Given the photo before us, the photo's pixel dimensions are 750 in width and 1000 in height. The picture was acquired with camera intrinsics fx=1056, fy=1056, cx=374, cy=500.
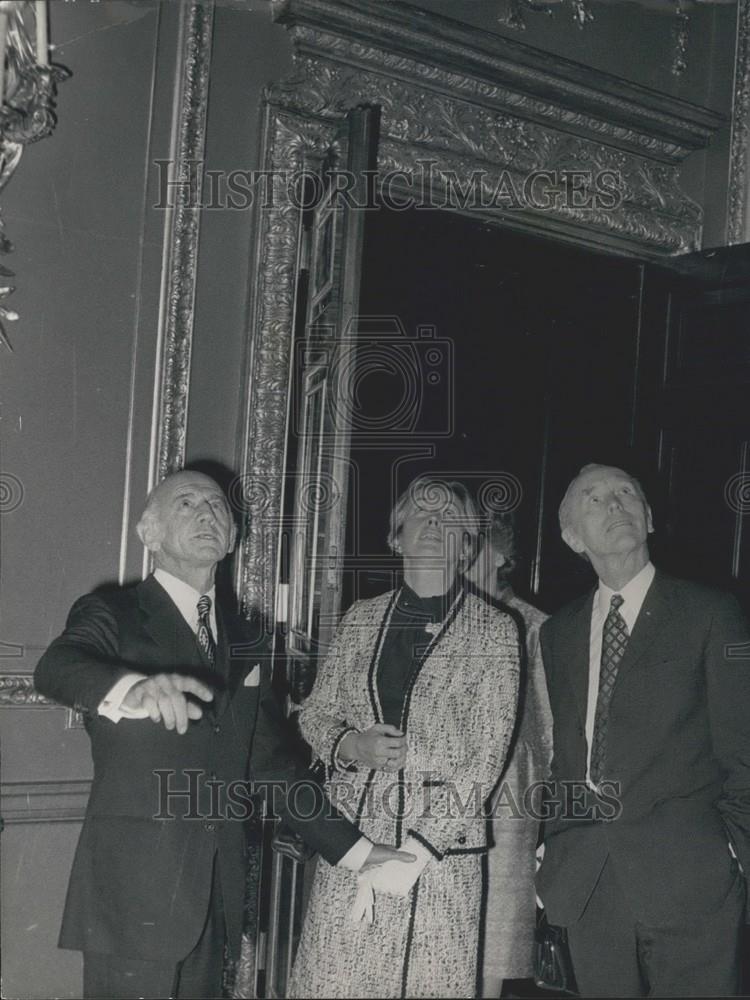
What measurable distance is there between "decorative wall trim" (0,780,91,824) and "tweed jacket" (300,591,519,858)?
0.81 m

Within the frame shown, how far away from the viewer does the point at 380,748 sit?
258 cm

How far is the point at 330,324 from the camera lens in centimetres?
324

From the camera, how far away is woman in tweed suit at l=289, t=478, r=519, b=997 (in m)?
2.56

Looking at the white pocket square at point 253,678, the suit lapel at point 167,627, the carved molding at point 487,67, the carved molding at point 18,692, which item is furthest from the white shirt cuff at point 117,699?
the carved molding at point 487,67

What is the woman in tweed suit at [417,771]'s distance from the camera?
256 centimetres

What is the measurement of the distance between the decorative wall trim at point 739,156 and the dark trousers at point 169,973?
11.1 ft

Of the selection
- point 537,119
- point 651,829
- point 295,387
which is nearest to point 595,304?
point 537,119

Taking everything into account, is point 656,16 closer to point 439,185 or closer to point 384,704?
point 439,185

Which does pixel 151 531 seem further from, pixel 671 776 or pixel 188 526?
pixel 671 776

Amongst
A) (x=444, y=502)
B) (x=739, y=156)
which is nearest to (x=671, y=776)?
(x=444, y=502)

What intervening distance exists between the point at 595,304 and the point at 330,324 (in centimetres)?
164

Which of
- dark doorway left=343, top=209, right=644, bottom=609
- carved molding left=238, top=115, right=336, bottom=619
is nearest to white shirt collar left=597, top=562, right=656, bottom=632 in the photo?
carved molding left=238, top=115, right=336, bottom=619

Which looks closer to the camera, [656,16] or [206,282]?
[206,282]

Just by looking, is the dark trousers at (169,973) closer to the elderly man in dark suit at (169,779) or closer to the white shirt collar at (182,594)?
the elderly man in dark suit at (169,779)
